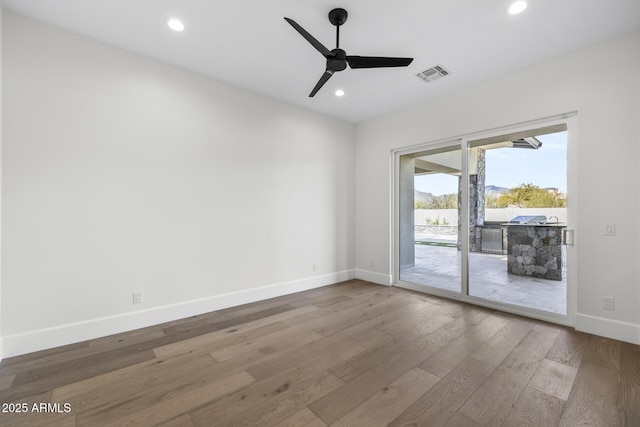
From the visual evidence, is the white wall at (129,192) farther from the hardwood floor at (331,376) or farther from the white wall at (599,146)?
the white wall at (599,146)

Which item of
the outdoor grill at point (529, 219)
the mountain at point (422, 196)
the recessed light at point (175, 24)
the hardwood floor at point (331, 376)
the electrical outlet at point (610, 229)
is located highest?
the recessed light at point (175, 24)

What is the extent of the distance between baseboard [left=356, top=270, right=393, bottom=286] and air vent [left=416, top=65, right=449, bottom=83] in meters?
3.01

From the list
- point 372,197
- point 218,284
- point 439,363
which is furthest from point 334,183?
point 439,363

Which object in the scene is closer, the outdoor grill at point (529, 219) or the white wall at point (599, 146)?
the white wall at point (599, 146)

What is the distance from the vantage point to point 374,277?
15.7 ft

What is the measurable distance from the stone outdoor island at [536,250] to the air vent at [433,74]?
2.11 meters

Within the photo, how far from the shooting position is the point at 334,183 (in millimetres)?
4793

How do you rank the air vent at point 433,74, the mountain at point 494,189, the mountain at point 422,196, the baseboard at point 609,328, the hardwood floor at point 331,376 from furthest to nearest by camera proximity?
the mountain at point 422,196 < the mountain at point 494,189 < the air vent at point 433,74 < the baseboard at point 609,328 < the hardwood floor at point 331,376

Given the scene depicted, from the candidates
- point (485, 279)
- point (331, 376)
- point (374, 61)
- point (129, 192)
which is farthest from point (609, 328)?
point (129, 192)

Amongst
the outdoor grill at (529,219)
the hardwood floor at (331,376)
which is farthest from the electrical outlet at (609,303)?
the outdoor grill at (529,219)

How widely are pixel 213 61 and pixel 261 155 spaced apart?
125 centimetres

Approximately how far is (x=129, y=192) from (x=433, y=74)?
3740 mm

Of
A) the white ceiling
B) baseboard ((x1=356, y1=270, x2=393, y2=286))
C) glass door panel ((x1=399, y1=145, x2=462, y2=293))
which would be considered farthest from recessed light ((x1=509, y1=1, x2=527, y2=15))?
baseboard ((x1=356, y1=270, x2=393, y2=286))

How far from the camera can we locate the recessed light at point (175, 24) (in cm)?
242
